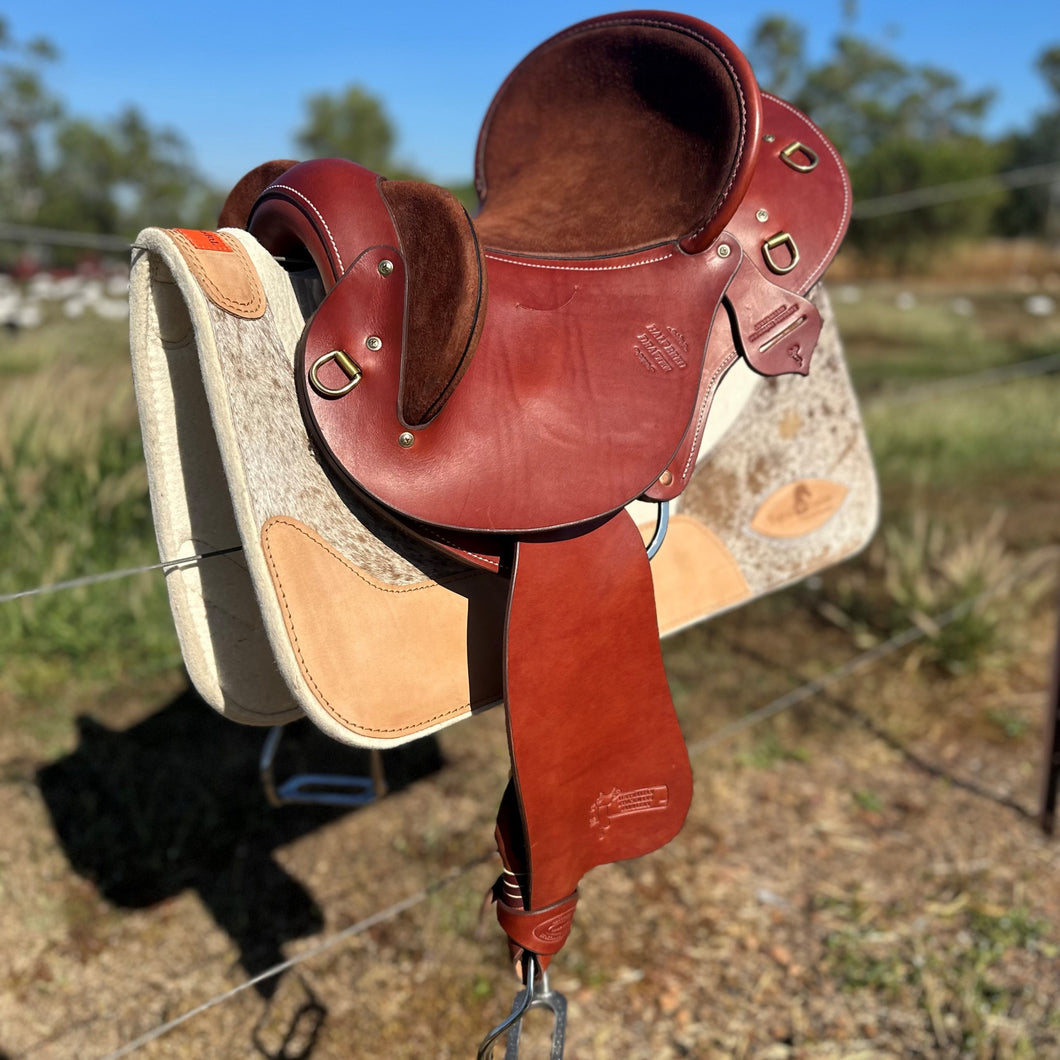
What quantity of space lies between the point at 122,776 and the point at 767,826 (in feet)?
4.34

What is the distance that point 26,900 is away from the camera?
4.80 feet

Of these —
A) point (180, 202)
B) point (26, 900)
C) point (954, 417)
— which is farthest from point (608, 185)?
point (180, 202)

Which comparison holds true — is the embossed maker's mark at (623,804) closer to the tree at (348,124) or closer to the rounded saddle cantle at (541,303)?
the rounded saddle cantle at (541,303)

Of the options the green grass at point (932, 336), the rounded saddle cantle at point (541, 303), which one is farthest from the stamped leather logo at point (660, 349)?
the green grass at point (932, 336)

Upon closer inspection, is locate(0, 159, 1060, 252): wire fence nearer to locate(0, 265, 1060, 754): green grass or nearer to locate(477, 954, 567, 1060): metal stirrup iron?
locate(0, 265, 1060, 754): green grass

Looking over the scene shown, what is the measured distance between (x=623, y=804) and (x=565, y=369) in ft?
1.27

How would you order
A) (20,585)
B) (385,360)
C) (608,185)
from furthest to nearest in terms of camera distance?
(20,585) < (608,185) < (385,360)

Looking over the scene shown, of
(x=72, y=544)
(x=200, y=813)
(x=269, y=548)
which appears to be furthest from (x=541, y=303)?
(x=72, y=544)

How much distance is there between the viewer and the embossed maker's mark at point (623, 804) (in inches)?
29.6

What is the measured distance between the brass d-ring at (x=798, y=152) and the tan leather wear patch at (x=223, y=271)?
609 mm

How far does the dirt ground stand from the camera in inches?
51.6

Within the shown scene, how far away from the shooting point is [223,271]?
652 mm

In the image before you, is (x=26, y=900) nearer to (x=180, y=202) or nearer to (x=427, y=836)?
(x=427, y=836)

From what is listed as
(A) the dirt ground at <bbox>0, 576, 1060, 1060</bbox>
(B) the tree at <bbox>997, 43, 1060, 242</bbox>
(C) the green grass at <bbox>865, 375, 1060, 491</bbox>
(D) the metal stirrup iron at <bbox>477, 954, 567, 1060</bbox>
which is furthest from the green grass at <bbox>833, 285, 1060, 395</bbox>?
(B) the tree at <bbox>997, 43, 1060, 242</bbox>
